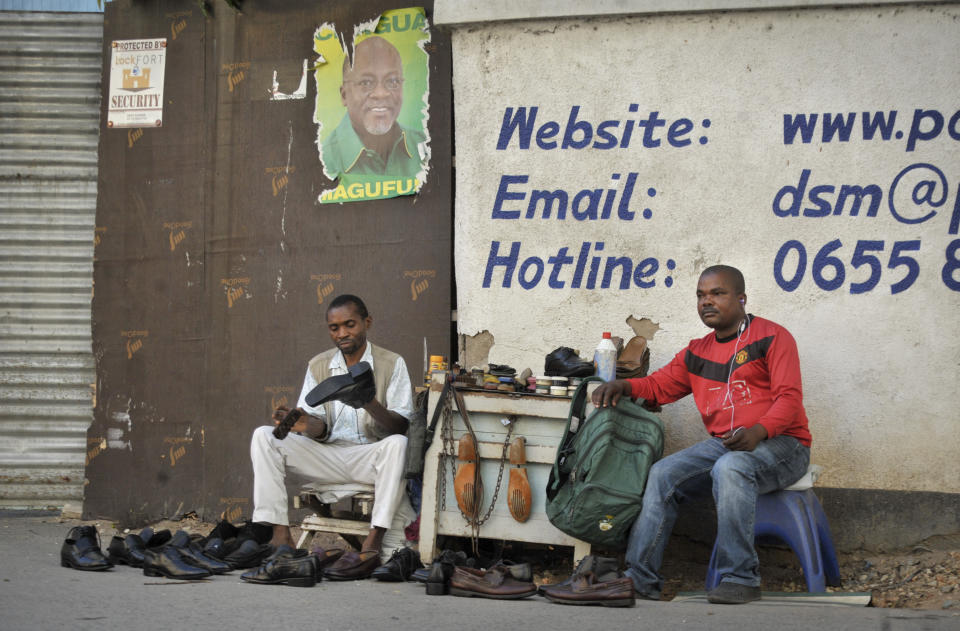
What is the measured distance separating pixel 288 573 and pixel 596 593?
139cm

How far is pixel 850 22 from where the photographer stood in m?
5.42

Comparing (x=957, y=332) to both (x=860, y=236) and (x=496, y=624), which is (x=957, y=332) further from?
(x=496, y=624)

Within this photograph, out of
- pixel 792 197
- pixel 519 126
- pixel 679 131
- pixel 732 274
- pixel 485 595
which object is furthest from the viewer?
pixel 519 126

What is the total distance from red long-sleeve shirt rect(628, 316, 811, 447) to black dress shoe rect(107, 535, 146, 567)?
8.40 feet

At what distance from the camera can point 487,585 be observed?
173 inches

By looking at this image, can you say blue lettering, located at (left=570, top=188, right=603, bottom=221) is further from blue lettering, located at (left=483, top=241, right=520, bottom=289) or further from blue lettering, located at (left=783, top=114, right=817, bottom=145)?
blue lettering, located at (left=783, top=114, right=817, bottom=145)

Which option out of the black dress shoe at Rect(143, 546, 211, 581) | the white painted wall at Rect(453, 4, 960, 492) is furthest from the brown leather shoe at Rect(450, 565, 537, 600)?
the white painted wall at Rect(453, 4, 960, 492)

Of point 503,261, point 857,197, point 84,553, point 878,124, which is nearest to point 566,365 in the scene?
point 503,261

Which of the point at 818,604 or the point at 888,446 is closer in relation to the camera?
the point at 818,604

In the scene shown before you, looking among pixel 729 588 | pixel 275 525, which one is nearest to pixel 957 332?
pixel 729 588

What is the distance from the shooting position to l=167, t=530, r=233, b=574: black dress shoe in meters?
4.73

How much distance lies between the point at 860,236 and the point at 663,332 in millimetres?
1159

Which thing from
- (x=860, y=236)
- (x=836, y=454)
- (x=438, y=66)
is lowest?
(x=836, y=454)

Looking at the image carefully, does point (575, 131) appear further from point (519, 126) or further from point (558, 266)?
point (558, 266)
